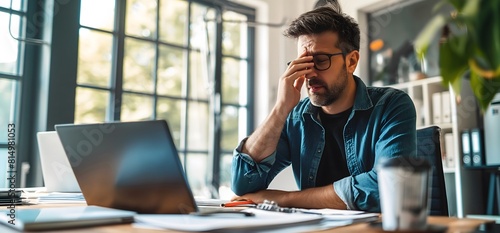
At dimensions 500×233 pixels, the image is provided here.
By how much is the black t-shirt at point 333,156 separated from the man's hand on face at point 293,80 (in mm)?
170

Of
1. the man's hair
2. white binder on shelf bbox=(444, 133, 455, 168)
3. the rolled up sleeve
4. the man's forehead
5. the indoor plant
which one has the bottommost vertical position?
the rolled up sleeve

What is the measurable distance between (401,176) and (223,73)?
2986mm

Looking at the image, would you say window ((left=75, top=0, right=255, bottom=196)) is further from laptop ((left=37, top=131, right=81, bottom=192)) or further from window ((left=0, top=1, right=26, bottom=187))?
laptop ((left=37, top=131, right=81, bottom=192))

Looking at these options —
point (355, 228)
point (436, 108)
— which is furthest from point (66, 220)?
point (436, 108)

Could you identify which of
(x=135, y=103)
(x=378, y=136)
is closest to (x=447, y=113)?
→ (x=378, y=136)

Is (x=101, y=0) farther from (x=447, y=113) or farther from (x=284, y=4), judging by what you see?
(x=447, y=113)

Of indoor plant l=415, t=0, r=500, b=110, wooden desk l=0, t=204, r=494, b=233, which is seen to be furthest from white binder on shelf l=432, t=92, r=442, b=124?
indoor plant l=415, t=0, r=500, b=110

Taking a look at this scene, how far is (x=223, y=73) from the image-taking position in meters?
3.61

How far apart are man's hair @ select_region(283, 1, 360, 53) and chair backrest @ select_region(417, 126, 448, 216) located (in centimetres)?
42

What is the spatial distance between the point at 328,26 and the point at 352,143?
0.43m

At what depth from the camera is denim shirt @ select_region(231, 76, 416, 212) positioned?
1358 millimetres

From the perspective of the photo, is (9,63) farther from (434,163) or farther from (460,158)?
(460,158)

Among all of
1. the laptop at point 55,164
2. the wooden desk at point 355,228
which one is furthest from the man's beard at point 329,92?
the laptop at point 55,164

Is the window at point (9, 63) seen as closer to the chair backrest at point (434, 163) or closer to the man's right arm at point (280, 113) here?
the man's right arm at point (280, 113)
